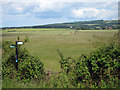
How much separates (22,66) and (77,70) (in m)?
1.67

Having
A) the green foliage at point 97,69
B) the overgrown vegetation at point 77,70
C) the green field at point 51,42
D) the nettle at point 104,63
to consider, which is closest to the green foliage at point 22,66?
the overgrown vegetation at point 77,70

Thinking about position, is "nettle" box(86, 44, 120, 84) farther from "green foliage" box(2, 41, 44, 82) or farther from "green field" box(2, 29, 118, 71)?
"green foliage" box(2, 41, 44, 82)

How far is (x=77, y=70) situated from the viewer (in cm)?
385

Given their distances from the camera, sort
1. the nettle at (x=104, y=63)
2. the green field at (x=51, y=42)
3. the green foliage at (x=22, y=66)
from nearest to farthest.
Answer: the nettle at (x=104, y=63), the green foliage at (x=22, y=66), the green field at (x=51, y=42)

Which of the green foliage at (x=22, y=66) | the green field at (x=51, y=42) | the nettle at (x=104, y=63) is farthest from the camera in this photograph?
the green field at (x=51, y=42)

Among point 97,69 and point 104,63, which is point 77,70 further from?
point 104,63

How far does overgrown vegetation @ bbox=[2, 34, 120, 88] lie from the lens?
3678 millimetres

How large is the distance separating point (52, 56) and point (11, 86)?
1988mm

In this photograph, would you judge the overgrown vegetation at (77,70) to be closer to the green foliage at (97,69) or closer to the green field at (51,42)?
the green foliage at (97,69)

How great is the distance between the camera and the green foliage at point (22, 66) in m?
4.06

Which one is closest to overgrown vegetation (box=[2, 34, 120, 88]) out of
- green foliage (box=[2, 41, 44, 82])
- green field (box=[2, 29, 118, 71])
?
green foliage (box=[2, 41, 44, 82])

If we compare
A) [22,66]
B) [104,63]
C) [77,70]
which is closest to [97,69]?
[104,63]

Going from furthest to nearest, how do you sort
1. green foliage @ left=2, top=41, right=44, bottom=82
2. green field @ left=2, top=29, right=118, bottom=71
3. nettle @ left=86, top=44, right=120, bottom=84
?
green field @ left=2, top=29, right=118, bottom=71 → green foliage @ left=2, top=41, right=44, bottom=82 → nettle @ left=86, top=44, right=120, bottom=84

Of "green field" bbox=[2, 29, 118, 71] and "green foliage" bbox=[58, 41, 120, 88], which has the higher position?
"green field" bbox=[2, 29, 118, 71]
